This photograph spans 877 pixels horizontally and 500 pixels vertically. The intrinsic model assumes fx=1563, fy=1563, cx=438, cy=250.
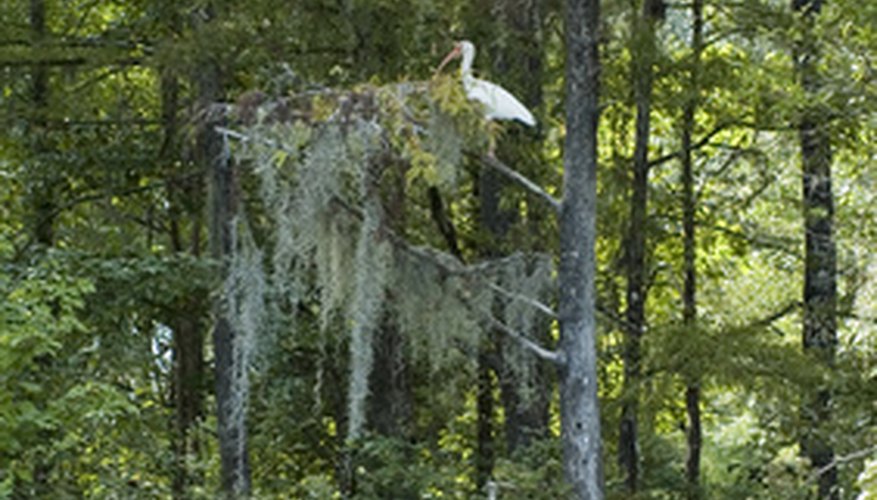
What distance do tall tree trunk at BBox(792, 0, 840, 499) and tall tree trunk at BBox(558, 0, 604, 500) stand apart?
2.70 m

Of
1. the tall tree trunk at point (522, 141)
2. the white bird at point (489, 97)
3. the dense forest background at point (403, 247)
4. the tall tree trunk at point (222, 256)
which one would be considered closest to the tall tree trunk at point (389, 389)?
the dense forest background at point (403, 247)

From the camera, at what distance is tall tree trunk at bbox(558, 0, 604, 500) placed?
8000 millimetres

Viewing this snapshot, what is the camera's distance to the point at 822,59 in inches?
404

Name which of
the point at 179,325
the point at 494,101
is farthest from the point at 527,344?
the point at 179,325

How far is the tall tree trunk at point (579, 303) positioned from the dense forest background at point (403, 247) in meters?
0.02

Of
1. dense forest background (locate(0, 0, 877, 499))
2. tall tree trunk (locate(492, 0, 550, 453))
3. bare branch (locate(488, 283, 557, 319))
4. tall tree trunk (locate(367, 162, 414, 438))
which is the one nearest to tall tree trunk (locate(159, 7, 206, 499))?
dense forest background (locate(0, 0, 877, 499))

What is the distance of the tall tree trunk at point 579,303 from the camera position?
26.2 ft

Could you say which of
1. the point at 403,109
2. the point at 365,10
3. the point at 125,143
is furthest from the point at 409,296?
the point at 125,143

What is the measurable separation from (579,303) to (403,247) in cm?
95

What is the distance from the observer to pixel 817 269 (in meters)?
11.7

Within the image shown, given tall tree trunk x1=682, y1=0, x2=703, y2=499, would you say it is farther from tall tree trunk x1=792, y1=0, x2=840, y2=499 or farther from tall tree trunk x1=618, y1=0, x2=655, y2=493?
tall tree trunk x1=792, y1=0, x2=840, y2=499

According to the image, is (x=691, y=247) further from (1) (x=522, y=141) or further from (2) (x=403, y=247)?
(2) (x=403, y=247)

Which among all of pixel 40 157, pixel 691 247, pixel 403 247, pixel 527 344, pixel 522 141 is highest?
pixel 40 157

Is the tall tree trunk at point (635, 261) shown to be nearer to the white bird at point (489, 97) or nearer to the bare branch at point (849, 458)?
the bare branch at point (849, 458)
